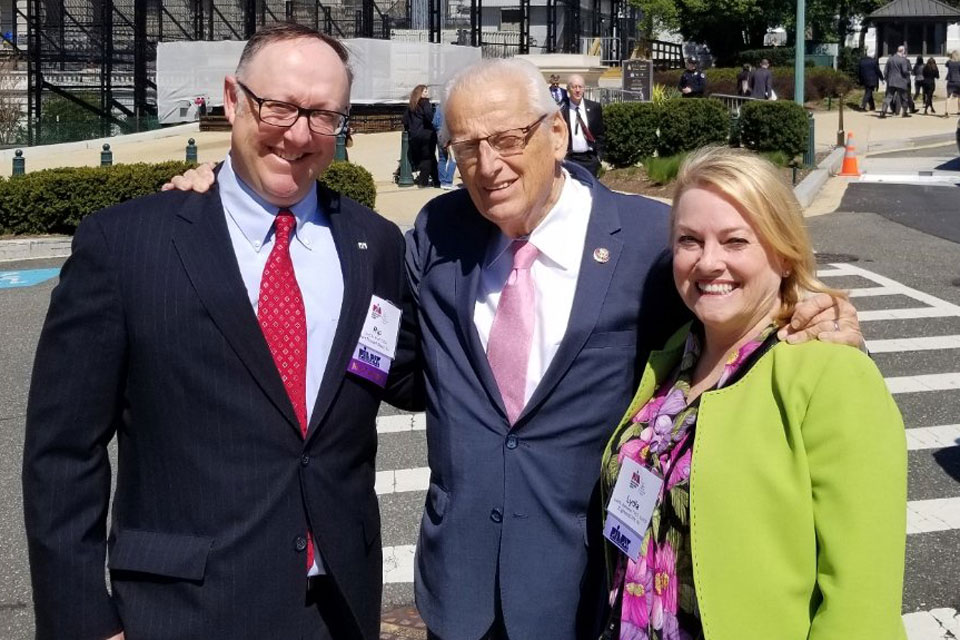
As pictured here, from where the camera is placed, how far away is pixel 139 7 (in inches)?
1328

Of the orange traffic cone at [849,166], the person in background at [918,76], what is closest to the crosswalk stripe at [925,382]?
the orange traffic cone at [849,166]

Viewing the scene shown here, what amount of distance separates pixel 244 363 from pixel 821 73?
4128 cm

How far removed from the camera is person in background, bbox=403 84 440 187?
19469mm

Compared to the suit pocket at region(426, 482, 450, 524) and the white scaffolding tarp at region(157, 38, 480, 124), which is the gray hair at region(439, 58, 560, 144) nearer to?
the suit pocket at region(426, 482, 450, 524)

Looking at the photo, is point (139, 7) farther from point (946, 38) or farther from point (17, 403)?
point (946, 38)

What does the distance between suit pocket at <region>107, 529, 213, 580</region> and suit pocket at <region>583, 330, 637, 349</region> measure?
3.54 feet

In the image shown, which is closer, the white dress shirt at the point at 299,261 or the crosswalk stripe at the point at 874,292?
the white dress shirt at the point at 299,261

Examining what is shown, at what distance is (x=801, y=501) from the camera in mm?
2342

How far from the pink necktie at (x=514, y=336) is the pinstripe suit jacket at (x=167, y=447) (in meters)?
0.43

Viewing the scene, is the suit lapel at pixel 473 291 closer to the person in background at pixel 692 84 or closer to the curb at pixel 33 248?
the curb at pixel 33 248

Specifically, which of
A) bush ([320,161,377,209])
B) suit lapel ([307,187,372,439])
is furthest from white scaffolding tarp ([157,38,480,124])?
suit lapel ([307,187,372,439])

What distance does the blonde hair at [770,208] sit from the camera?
8.44 feet

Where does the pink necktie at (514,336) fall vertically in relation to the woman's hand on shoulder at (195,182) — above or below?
below

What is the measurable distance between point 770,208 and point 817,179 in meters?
18.2
